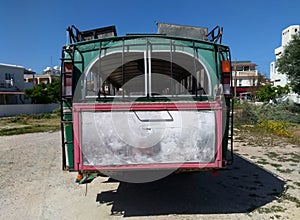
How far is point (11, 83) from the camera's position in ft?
126

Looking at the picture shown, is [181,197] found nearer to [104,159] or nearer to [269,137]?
[104,159]

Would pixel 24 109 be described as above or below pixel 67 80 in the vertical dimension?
below

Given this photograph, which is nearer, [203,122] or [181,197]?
[203,122]

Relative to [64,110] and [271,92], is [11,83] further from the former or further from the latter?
[64,110]

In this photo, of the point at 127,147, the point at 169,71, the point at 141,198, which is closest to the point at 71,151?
the point at 127,147

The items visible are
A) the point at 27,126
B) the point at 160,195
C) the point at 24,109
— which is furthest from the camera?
the point at 24,109

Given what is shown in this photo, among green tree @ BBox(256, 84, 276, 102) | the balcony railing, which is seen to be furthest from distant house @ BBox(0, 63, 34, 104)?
green tree @ BBox(256, 84, 276, 102)

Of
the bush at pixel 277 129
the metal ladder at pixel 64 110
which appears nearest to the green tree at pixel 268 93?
the bush at pixel 277 129

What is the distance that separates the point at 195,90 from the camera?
4.36 metres

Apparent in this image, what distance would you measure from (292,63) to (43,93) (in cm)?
2828

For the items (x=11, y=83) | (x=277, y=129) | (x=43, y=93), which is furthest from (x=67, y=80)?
(x=11, y=83)

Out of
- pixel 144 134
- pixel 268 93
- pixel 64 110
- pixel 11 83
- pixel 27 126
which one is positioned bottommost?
pixel 27 126

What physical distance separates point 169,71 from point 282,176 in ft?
12.4

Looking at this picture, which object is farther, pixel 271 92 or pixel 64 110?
pixel 271 92
